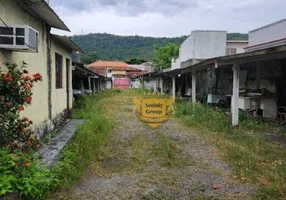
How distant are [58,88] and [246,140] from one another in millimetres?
5969

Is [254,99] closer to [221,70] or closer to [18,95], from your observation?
[221,70]

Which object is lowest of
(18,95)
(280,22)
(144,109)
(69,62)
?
(144,109)

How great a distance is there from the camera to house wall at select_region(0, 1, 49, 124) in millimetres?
4800

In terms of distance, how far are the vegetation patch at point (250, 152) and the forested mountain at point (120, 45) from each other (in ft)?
239

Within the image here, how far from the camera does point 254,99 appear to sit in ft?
37.5

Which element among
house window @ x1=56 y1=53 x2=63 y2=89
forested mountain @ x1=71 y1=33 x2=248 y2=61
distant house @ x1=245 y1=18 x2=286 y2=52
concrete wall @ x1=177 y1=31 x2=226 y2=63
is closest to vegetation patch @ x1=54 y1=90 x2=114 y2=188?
house window @ x1=56 y1=53 x2=63 y2=89

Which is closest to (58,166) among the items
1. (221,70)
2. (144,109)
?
(144,109)

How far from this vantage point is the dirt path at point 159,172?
4191mm

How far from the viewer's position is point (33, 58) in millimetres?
6254

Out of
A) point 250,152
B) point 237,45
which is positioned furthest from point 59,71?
point 237,45

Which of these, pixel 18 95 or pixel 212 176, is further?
pixel 212 176

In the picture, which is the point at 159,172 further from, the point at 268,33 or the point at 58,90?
the point at 268,33

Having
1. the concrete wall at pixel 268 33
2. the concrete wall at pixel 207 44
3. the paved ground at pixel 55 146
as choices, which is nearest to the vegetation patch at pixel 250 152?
the paved ground at pixel 55 146

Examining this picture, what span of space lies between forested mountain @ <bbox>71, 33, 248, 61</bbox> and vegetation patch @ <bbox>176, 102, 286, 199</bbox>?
239ft
